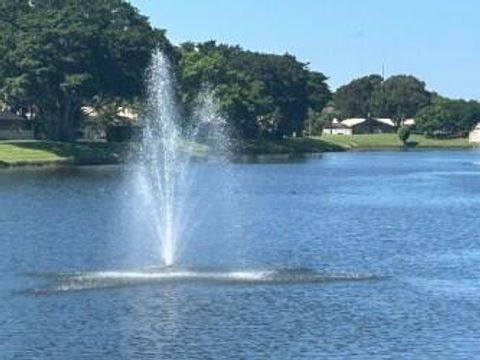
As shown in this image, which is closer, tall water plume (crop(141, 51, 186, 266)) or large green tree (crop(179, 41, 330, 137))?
tall water plume (crop(141, 51, 186, 266))

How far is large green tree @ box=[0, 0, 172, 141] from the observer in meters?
118

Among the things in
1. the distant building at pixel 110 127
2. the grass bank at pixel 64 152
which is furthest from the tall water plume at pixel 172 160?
the distant building at pixel 110 127

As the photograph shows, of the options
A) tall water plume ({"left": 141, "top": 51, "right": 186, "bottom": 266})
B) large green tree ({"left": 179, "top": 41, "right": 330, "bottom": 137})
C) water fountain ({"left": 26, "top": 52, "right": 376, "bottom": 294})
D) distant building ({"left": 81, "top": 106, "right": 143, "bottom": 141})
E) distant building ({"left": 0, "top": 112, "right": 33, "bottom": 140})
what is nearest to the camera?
water fountain ({"left": 26, "top": 52, "right": 376, "bottom": 294})

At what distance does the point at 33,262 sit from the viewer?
130ft

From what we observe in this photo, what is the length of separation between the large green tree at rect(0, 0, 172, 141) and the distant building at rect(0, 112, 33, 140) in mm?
1203

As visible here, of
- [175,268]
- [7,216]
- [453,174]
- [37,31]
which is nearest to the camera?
[175,268]

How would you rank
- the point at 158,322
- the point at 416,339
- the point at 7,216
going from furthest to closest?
the point at 7,216
the point at 158,322
the point at 416,339

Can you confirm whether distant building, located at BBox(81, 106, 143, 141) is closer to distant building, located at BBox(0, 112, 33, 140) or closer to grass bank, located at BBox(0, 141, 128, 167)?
distant building, located at BBox(0, 112, 33, 140)

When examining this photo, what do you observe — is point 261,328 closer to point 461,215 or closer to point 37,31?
point 461,215

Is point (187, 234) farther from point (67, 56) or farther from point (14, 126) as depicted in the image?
point (14, 126)

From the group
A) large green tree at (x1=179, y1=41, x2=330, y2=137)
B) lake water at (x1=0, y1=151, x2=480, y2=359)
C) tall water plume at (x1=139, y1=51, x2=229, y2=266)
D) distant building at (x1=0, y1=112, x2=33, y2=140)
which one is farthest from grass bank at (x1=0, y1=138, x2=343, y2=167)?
lake water at (x1=0, y1=151, x2=480, y2=359)

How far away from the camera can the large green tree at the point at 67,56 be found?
386 feet

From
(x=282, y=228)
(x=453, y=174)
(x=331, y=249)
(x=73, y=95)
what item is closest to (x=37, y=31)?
(x=73, y=95)

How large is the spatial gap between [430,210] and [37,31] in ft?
214
